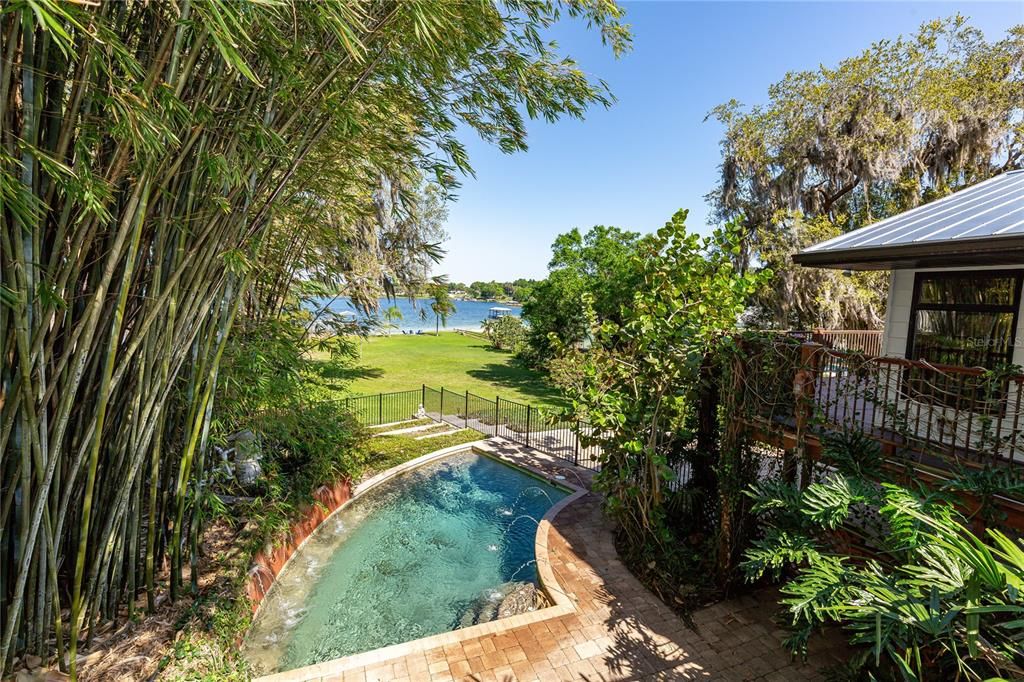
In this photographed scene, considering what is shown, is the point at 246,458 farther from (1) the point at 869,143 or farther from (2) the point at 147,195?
(1) the point at 869,143

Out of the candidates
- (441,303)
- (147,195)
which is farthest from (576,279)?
(147,195)

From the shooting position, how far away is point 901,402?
476cm

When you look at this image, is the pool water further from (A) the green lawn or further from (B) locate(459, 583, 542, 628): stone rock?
(A) the green lawn

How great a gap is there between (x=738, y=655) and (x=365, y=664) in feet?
11.2

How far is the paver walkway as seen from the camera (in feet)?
12.1

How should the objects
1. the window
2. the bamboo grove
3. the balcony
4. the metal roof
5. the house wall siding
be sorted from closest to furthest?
the bamboo grove → the balcony → the metal roof → the window → the house wall siding

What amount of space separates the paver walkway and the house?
6.24 feet

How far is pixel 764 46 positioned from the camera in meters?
8.70

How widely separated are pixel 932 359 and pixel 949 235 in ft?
6.91

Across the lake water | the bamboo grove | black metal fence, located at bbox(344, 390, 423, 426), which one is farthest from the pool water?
black metal fence, located at bbox(344, 390, 423, 426)

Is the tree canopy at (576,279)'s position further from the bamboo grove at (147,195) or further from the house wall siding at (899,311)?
the bamboo grove at (147,195)

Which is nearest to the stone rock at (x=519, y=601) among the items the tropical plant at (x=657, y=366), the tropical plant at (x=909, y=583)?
the tropical plant at (x=657, y=366)

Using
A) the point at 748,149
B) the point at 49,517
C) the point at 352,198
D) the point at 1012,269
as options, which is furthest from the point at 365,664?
the point at 748,149

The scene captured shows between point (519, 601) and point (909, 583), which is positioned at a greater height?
point (909, 583)
